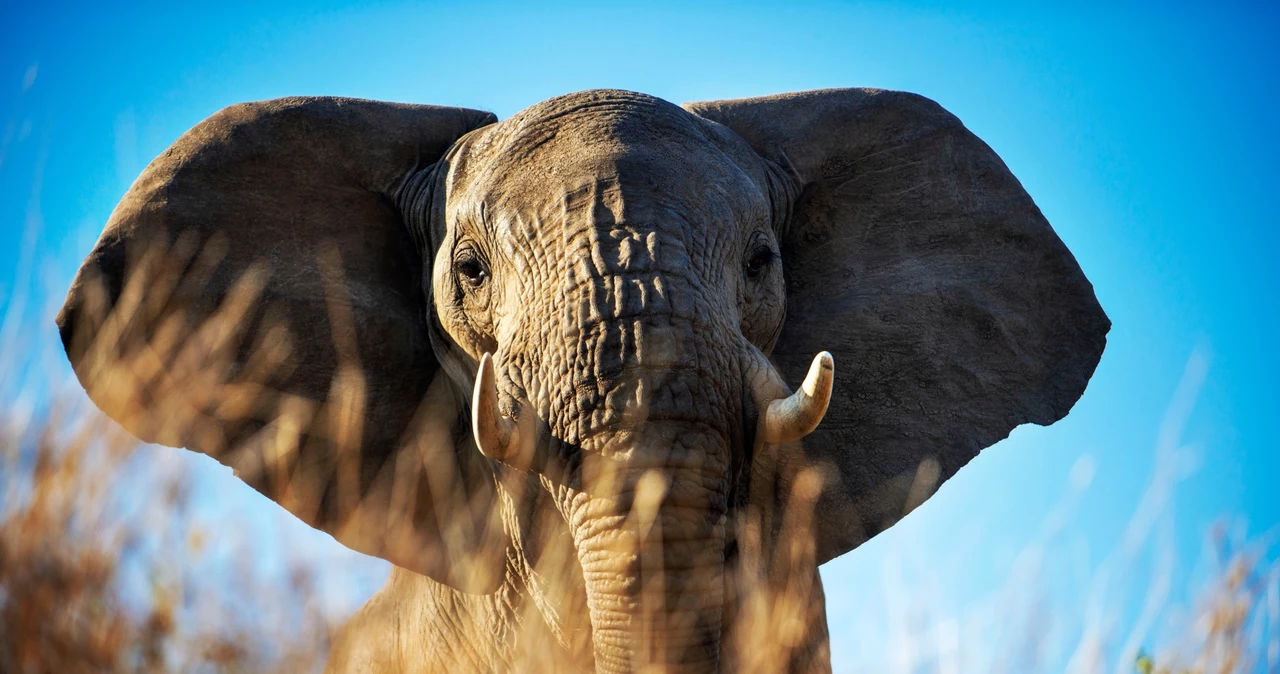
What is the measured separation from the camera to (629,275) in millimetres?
4566

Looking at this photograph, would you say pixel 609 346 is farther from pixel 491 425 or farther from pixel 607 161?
pixel 607 161

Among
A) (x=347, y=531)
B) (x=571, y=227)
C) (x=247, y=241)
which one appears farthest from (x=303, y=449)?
(x=571, y=227)

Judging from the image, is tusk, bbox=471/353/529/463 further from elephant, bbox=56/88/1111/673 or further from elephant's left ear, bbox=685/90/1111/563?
elephant's left ear, bbox=685/90/1111/563

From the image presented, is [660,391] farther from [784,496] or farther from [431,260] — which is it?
[431,260]

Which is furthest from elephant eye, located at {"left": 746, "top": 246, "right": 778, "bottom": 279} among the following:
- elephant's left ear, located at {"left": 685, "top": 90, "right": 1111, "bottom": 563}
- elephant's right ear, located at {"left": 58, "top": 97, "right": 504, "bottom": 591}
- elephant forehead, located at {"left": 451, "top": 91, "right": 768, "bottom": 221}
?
elephant's right ear, located at {"left": 58, "top": 97, "right": 504, "bottom": 591}

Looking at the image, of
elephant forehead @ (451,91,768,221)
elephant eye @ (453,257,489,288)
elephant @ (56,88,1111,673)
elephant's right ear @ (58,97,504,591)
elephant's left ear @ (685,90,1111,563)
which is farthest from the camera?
elephant's left ear @ (685,90,1111,563)

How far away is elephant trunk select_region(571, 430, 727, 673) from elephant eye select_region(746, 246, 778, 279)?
111cm

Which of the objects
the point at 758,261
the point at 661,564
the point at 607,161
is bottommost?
the point at 661,564

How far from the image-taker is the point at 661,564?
13.9 feet

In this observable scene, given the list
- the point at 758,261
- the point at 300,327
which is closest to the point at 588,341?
the point at 758,261

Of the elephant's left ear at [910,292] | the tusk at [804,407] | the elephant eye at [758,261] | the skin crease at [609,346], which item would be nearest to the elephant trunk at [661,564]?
the skin crease at [609,346]

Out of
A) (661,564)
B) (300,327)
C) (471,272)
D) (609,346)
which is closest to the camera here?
(661,564)

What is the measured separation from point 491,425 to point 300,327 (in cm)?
161

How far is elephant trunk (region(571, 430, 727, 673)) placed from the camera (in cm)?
423
